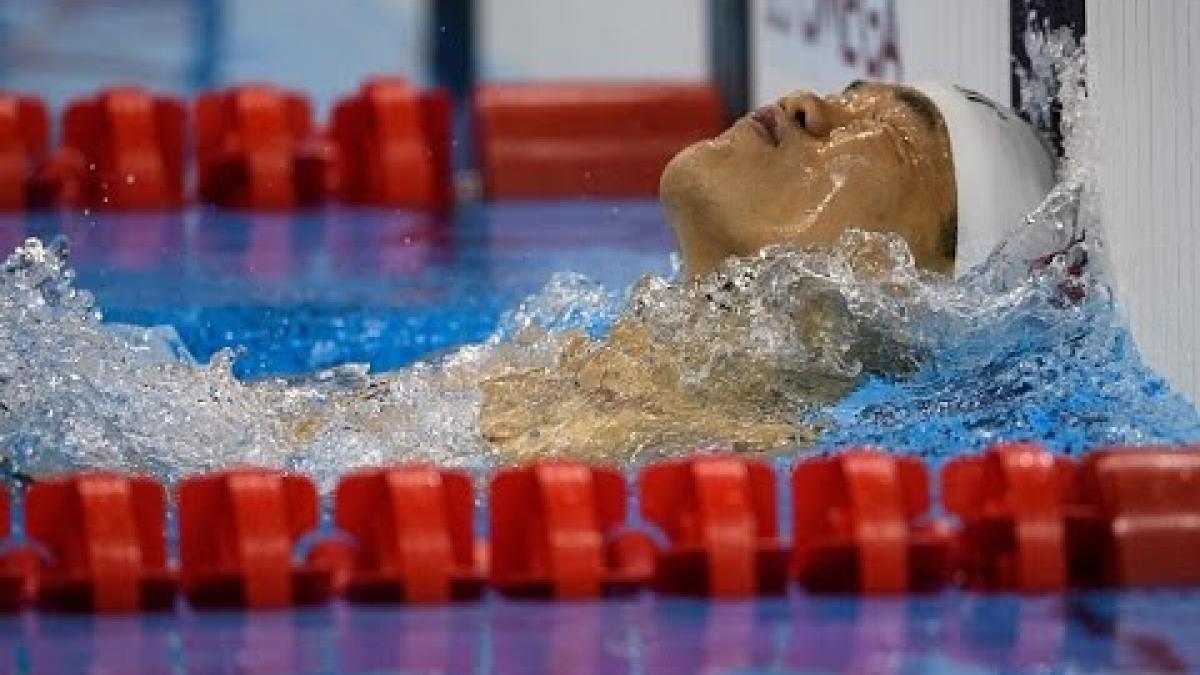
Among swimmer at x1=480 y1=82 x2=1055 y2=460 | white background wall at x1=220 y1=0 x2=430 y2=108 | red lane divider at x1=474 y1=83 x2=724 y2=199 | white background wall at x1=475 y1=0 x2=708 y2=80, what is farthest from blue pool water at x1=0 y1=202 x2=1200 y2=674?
white background wall at x1=220 y1=0 x2=430 y2=108

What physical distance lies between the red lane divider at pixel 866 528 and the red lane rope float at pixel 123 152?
170 inches

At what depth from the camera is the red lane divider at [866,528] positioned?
2.46 meters

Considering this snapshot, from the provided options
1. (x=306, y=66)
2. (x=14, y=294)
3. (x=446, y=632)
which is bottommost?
(x=446, y=632)

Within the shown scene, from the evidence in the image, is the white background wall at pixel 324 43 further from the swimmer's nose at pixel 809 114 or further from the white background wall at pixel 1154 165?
the white background wall at pixel 1154 165

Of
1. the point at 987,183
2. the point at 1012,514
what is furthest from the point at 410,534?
the point at 987,183

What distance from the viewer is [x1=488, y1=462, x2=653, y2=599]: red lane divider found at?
247 cm

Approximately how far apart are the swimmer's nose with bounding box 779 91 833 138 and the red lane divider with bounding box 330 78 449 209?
11.3 feet

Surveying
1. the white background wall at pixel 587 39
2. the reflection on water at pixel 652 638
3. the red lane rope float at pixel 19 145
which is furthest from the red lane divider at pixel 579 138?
the reflection on water at pixel 652 638

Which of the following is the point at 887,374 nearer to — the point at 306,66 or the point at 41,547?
the point at 41,547

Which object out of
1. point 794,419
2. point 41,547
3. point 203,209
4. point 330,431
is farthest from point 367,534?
point 203,209

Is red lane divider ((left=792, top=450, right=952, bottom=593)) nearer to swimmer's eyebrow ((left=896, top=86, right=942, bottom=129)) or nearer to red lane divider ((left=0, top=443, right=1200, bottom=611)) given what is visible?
red lane divider ((left=0, top=443, right=1200, bottom=611))

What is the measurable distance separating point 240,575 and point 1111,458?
34.7 inches

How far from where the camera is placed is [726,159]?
3.34m

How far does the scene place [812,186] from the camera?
334cm
